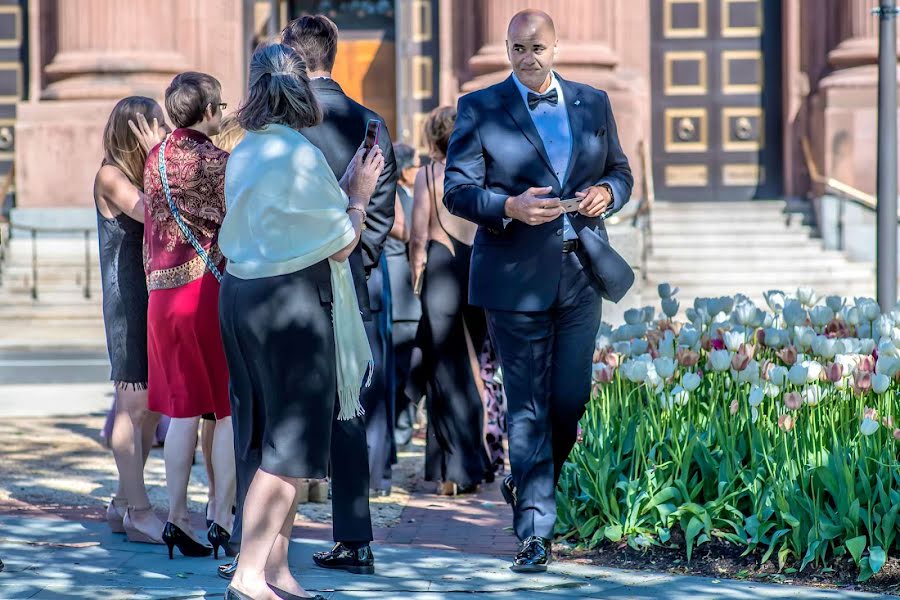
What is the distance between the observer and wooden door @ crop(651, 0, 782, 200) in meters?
19.0

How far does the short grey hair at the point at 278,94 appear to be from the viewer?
4777 mm

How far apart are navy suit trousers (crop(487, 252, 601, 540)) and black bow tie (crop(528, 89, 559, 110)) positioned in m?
0.62

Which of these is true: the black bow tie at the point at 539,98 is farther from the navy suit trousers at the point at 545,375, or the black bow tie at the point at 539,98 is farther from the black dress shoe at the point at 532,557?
the black dress shoe at the point at 532,557

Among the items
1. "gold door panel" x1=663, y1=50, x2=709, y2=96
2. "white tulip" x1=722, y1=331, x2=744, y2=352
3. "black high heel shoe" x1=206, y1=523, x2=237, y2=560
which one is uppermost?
"gold door panel" x1=663, y1=50, x2=709, y2=96

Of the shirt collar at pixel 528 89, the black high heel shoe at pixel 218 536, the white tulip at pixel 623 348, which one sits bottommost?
the black high heel shoe at pixel 218 536

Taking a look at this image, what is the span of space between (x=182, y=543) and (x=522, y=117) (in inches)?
87.8

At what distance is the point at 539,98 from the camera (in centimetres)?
564

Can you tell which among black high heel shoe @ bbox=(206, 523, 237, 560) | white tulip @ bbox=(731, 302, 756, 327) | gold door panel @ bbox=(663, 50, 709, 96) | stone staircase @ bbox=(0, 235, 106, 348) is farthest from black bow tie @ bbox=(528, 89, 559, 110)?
gold door panel @ bbox=(663, 50, 709, 96)

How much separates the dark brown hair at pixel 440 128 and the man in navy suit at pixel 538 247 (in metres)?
1.97

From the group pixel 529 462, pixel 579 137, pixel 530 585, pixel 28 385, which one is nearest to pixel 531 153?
pixel 579 137

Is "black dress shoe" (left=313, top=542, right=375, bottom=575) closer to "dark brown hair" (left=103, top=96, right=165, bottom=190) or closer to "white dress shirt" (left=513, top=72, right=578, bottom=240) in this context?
"white dress shirt" (left=513, top=72, right=578, bottom=240)

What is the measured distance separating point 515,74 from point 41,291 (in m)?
12.4

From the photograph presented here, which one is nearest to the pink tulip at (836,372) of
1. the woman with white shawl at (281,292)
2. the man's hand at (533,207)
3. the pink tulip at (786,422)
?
the pink tulip at (786,422)

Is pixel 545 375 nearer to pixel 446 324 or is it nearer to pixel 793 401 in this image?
pixel 793 401
